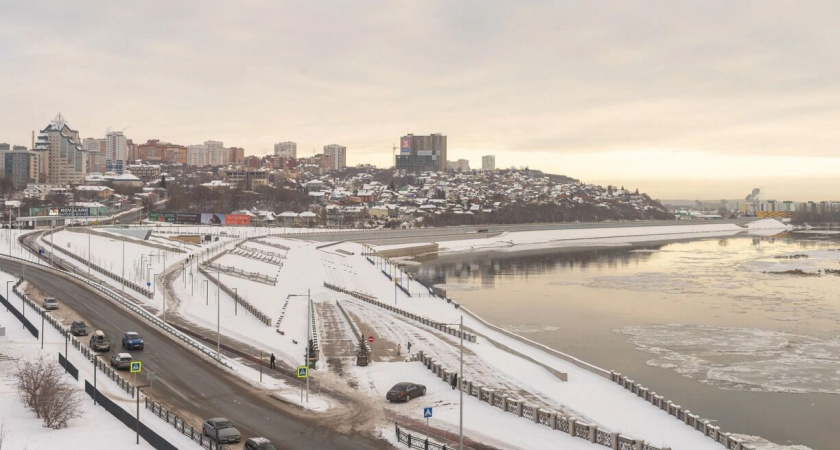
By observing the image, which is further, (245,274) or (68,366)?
(245,274)

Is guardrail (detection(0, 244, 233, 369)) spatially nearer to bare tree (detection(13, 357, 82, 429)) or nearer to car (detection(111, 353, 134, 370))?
car (detection(111, 353, 134, 370))

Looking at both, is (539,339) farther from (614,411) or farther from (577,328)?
(614,411)

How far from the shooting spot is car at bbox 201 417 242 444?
2295 centimetres

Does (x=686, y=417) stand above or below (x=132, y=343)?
below

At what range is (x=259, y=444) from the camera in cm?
2167

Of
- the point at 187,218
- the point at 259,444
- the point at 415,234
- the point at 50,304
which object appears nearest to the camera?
the point at 259,444

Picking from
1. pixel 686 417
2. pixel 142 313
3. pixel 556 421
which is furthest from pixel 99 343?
pixel 686 417

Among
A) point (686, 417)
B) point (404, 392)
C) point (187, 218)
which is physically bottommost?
point (686, 417)

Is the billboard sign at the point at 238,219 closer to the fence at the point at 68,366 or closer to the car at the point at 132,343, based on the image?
the car at the point at 132,343

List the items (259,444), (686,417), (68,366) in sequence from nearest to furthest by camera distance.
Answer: (259,444)
(686,417)
(68,366)

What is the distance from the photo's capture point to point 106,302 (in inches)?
1935

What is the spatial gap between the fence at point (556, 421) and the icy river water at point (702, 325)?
793cm

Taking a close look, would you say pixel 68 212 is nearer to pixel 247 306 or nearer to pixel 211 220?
pixel 211 220

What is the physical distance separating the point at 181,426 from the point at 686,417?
58.4 feet
